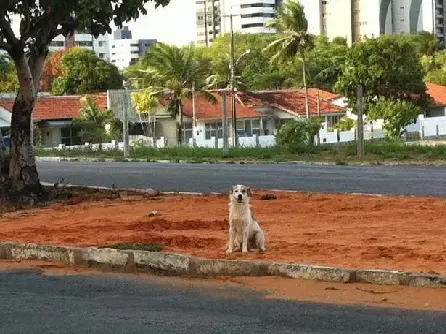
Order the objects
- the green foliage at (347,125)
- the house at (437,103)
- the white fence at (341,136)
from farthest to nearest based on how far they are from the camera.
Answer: the house at (437,103) → the green foliage at (347,125) → the white fence at (341,136)

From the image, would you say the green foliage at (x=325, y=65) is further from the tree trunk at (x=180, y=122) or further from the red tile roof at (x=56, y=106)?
the red tile roof at (x=56, y=106)

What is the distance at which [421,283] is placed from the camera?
29.8ft

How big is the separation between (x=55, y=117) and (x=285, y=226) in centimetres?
4723

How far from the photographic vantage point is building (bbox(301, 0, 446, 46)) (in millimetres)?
130250

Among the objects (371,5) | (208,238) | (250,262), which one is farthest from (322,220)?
(371,5)

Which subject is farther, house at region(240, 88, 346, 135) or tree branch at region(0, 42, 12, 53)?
house at region(240, 88, 346, 135)

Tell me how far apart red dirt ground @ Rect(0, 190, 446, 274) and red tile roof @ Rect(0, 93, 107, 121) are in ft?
132

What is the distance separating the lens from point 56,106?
199ft

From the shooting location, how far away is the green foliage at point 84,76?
73.8 meters

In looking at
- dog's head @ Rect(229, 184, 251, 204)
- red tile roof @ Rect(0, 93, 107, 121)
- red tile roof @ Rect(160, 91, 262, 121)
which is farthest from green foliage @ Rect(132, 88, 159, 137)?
dog's head @ Rect(229, 184, 251, 204)

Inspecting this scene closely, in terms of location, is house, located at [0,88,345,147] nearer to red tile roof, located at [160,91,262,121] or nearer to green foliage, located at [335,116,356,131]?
red tile roof, located at [160,91,262,121]

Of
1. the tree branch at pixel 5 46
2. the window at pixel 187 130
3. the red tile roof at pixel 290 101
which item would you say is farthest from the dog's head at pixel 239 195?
the red tile roof at pixel 290 101

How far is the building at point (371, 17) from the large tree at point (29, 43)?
108071 mm

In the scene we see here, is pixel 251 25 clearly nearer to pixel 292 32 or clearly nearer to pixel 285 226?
pixel 292 32
